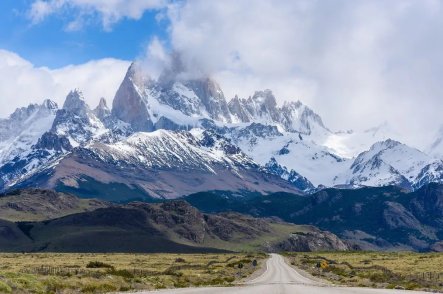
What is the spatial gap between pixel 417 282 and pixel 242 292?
1388 inches

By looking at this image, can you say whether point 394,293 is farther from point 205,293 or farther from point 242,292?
point 205,293

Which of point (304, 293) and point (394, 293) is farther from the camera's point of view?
point (394, 293)

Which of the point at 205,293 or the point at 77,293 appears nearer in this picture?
the point at 77,293

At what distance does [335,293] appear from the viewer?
66125 mm

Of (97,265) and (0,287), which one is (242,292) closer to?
(0,287)

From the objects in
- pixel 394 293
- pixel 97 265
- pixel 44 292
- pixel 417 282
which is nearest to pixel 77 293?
pixel 44 292

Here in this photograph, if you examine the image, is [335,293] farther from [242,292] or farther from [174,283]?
[174,283]

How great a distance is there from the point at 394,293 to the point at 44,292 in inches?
1327

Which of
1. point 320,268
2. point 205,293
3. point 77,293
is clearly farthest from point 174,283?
point 320,268

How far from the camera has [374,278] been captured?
332 ft

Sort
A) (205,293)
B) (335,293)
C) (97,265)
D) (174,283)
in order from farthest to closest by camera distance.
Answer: (97,265) < (174,283) < (335,293) < (205,293)

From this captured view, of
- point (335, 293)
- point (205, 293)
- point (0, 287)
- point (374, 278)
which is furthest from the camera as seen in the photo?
point (374, 278)

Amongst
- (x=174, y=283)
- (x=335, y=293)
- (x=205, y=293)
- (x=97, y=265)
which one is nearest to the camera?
(x=205, y=293)

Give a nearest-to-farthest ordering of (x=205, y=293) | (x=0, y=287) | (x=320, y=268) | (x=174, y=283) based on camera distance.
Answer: (x=0, y=287) < (x=205, y=293) < (x=174, y=283) < (x=320, y=268)
